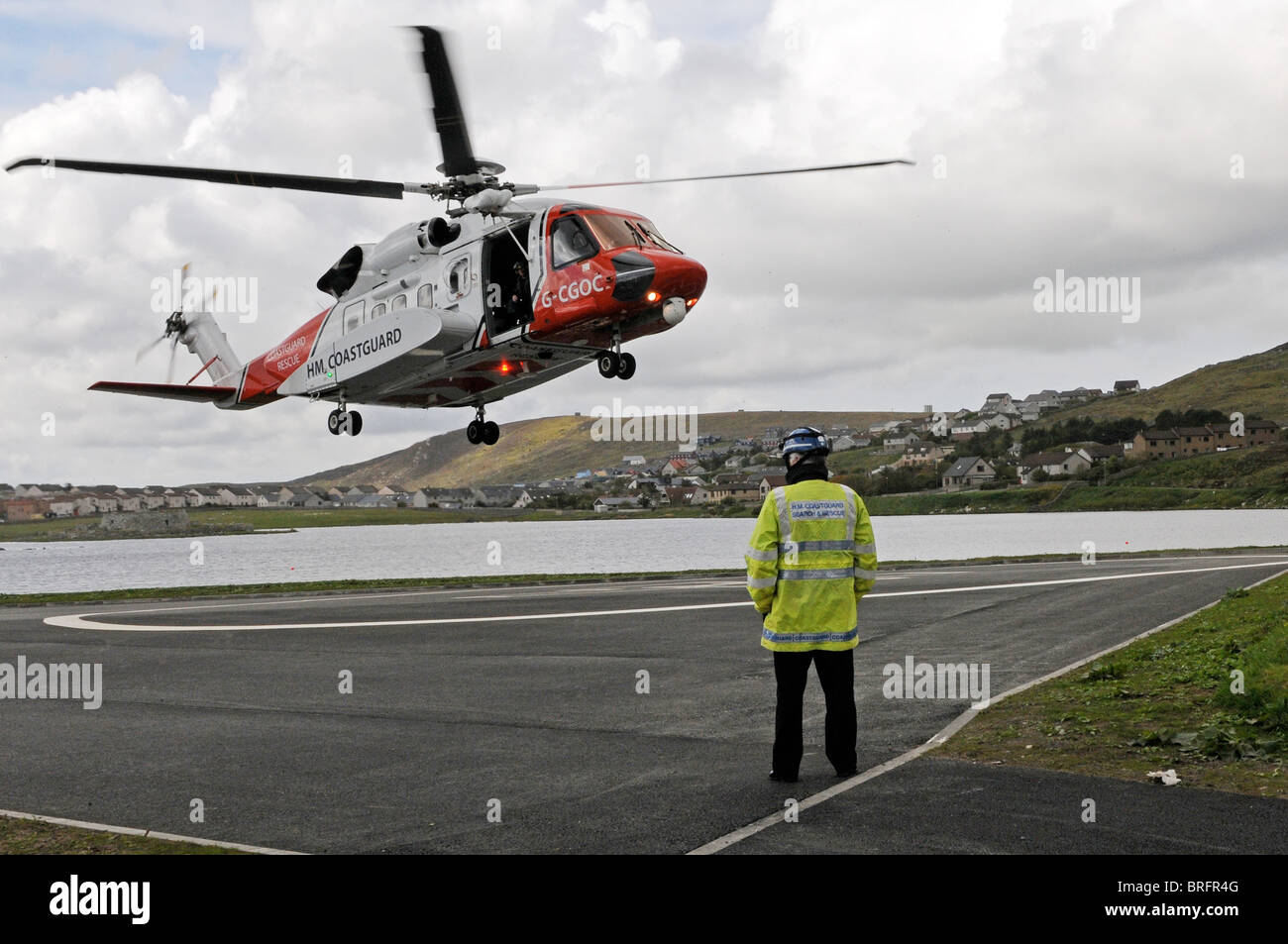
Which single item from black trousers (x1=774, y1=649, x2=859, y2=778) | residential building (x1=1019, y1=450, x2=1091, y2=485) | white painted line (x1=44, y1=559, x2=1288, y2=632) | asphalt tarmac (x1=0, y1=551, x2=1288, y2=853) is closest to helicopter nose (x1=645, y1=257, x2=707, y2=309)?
asphalt tarmac (x1=0, y1=551, x2=1288, y2=853)

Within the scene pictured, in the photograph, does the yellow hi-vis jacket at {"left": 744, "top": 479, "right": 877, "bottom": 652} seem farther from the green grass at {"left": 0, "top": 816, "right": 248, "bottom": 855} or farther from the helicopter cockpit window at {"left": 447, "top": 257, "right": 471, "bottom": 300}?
the helicopter cockpit window at {"left": 447, "top": 257, "right": 471, "bottom": 300}

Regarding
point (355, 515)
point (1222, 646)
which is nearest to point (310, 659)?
point (1222, 646)

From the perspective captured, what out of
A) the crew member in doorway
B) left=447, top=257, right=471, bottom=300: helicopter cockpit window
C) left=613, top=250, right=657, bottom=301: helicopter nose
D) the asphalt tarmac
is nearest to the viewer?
the asphalt tarmac

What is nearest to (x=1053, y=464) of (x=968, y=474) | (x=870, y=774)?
(x=968, y=474)

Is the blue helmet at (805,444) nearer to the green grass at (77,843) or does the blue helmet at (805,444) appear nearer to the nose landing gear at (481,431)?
the green grass at (77,843)

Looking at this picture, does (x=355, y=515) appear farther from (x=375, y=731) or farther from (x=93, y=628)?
(x=375, y=731)

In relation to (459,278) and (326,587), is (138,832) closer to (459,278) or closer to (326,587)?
(459,278)

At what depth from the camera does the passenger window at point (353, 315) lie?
22047mm

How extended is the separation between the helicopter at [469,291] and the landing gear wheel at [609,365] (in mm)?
24

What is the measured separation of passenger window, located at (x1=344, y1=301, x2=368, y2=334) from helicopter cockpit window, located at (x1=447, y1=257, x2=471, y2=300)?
110 inches

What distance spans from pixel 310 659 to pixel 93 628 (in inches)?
346

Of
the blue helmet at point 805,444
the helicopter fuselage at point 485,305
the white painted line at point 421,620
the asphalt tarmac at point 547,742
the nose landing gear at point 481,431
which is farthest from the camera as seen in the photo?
the nose landing gear at point 481,431

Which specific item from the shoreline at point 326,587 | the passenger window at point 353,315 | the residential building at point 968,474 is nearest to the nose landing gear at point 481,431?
the passenger window at point 353,315

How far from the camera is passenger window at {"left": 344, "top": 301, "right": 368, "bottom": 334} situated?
22047 mm
